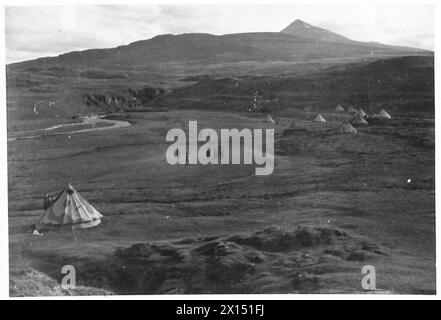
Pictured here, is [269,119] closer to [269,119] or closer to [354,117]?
[269,119]

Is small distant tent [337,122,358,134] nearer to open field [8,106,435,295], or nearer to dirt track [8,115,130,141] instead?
open field [8,106,435,295]

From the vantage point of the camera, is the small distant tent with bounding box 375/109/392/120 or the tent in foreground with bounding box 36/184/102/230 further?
the small distant tent with bounding box 375/109/392/120

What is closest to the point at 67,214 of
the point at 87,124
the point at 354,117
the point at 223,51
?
the point at 87,124

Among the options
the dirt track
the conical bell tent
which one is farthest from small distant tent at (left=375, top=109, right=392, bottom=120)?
the dirt track

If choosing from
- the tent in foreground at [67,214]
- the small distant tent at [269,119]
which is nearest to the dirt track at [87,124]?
the tent in foreground at [67,214]

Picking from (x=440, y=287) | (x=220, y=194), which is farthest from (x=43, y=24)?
(x=440, y=287)

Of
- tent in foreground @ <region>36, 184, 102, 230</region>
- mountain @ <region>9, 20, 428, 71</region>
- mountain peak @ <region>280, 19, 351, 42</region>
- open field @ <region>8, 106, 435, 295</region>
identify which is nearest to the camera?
open field @ <region>8, 106, 435, 295</region>

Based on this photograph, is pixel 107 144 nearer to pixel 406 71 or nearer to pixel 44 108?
pixel 44 108
